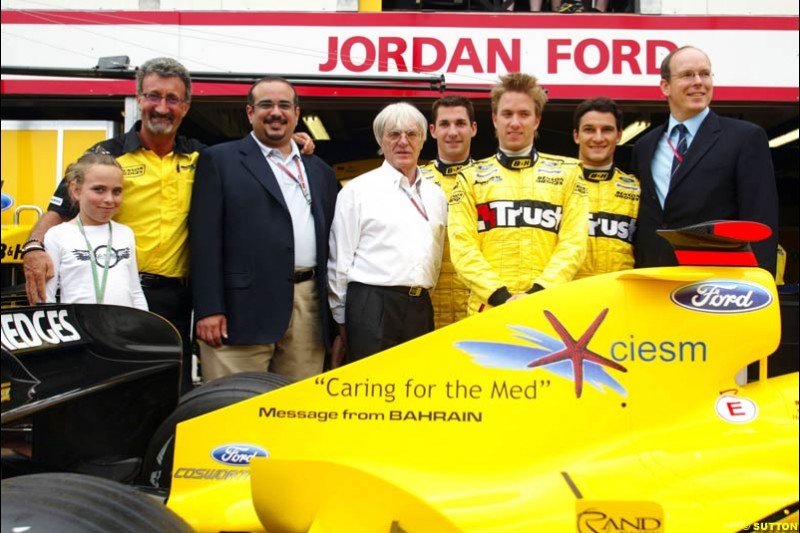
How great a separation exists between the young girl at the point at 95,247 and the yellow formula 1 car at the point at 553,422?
96 centimetres

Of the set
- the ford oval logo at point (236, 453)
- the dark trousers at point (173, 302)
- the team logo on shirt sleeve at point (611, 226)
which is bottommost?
the ford oval logo at point (236, 453)

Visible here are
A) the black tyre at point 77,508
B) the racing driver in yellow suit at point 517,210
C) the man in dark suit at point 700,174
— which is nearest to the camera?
the black tyre at point 77,508

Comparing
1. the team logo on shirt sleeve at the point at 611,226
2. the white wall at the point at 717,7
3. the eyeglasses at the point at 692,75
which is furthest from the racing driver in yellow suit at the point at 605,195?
the white wall at the point at 717,7

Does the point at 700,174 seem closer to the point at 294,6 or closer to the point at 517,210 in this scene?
the point at 517,210

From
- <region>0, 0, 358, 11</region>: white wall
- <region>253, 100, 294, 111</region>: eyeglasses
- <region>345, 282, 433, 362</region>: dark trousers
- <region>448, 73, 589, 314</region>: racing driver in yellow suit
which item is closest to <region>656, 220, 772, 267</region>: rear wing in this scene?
<region>448, 73, 589, 314</region>: racing driver in yellow suit

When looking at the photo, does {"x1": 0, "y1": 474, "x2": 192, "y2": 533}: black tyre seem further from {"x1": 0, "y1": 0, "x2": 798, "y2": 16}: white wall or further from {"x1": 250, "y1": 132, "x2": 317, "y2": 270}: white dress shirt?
{"x1": 0, "y1": 0, "x2": 798, "y2": 16}: white wall

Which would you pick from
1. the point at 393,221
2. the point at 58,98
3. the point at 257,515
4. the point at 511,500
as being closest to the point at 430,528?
the point at 511,500

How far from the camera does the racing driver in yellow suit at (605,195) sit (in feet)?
11.4

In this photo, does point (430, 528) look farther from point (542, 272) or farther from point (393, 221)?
point (393, 221)

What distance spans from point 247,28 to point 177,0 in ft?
2.73

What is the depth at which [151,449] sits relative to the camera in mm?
2963

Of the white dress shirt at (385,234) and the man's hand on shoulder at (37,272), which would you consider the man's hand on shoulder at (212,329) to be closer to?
the white dress shirt at (385,234)

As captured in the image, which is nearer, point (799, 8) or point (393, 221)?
point (393, 221)

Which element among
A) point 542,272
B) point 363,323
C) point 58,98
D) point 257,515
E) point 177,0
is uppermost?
point 177,0
